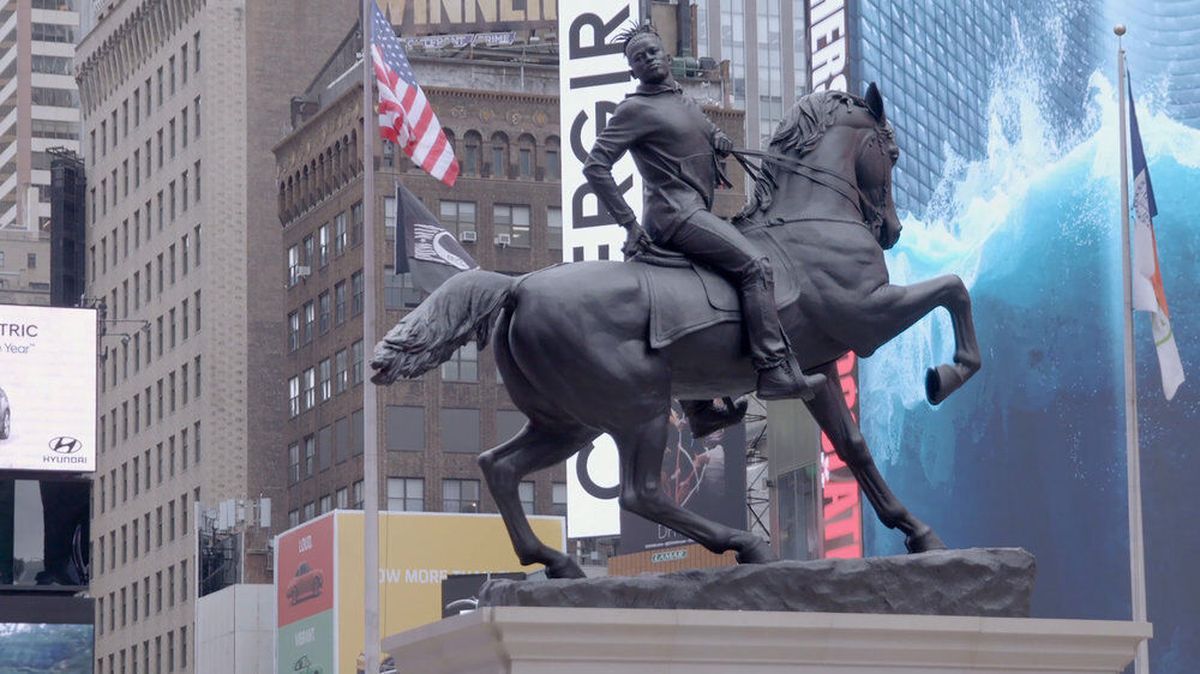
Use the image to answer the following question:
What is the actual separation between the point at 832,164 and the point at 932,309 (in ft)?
3.82

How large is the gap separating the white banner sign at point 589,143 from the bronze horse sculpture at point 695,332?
58.5 meters

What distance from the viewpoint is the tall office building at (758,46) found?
137750mm

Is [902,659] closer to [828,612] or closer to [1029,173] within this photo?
[828,612]

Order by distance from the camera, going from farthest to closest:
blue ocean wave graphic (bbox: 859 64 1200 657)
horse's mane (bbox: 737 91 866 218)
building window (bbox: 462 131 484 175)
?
building window (bbox: 462 131 484 175), blue ocean wave graphic (bbox: 859 64 1200 657), horse's mane (bbox: 737 91 866 218)

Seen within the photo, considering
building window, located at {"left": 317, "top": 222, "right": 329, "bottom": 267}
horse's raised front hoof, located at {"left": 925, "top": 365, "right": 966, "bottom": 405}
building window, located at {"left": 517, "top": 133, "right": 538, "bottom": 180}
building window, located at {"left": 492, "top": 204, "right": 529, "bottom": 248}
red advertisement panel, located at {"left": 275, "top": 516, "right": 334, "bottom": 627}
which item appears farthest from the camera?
building window, located at {"left": 317, "top": 222, "right": 329, "bottom": 267}

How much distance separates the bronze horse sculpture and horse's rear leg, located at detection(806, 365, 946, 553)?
12 mm

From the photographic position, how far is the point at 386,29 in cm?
3803

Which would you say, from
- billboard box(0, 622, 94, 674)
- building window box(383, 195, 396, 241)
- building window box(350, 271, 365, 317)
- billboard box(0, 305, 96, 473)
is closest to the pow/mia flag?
billboard box(0, 305, 96, 473)

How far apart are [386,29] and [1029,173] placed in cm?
2047

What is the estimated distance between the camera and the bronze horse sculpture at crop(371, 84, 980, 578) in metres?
14.9

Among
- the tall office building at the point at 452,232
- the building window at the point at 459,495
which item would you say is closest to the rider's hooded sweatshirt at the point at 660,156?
the tall office building at the point at 452,232

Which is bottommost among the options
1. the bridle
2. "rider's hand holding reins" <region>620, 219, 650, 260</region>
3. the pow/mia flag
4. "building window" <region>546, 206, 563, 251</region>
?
"rider's hand holding reins" <region>620, 219, 650, 260</region>

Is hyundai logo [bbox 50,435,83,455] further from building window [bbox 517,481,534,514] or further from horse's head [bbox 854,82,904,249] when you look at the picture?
horse's head [bbox 854,82,904,249]

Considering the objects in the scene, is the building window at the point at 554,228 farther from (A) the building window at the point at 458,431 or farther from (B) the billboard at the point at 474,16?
(B) the billboard at the point at 474,16
